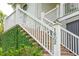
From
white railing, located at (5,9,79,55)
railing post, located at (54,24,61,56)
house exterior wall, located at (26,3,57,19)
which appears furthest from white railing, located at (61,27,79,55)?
house exterior wall, located at (26,3,57,19)

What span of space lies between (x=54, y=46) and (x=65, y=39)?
214cm

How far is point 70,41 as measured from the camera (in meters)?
12.3

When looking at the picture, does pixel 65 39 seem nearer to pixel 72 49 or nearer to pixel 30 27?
pixel 72 49

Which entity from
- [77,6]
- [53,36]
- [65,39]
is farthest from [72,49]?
[77,6]

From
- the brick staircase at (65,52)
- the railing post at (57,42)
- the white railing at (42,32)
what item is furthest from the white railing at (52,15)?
the railing post at (57,42)

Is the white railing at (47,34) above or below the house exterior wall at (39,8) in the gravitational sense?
below

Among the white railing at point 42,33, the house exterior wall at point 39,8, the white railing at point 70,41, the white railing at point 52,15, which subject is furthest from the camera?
the house exterior wall at point 39,8

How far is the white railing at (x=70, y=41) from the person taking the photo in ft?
39.2

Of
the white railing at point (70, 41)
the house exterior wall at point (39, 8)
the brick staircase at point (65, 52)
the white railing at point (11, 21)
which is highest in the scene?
the house exterior wall at point (39, 8)

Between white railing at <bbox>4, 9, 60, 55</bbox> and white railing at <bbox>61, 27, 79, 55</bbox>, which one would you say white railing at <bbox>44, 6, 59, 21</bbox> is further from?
white railing at <bbox>61, 27, 79, 55</bbox>

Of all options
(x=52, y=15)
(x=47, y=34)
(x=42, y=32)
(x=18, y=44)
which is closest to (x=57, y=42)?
(x=47, y=34)

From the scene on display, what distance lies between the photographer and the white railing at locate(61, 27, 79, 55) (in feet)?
39.2

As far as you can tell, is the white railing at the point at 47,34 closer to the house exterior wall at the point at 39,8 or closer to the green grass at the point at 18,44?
the green grass at the point at 18,44

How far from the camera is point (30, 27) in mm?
12398
